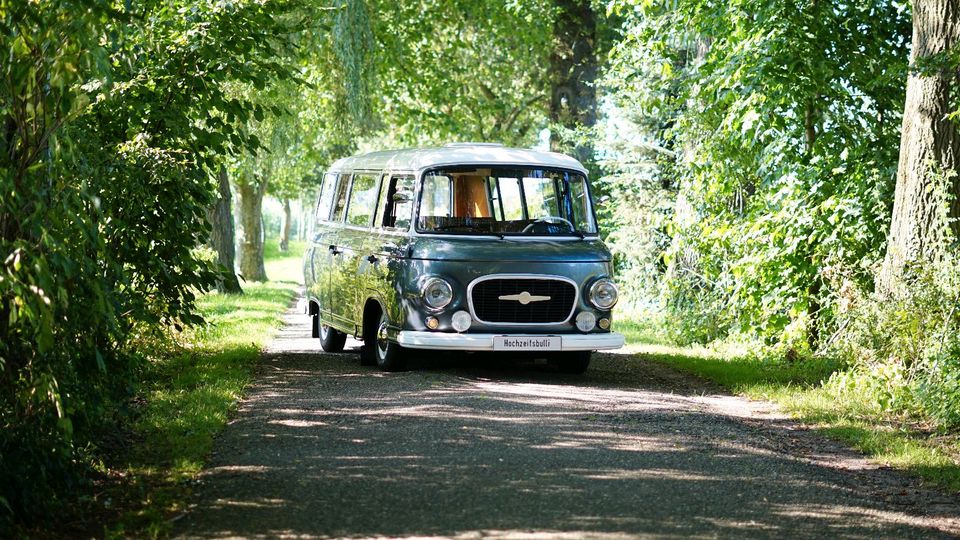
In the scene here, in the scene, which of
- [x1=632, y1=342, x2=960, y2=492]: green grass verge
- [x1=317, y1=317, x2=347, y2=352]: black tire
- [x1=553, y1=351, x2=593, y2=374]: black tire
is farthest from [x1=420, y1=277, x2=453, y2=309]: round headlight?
[x1=317, y1=317, x2=347, y2=352]: black tire

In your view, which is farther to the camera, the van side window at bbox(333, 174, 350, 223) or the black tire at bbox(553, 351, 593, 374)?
the van side window at bbox(333, 174, 350, 223)

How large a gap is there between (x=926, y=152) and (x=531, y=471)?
6.47m

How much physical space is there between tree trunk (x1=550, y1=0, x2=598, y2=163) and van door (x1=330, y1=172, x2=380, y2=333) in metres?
15.3

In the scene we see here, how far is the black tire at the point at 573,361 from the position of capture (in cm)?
1366

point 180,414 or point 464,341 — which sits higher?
point 464,341

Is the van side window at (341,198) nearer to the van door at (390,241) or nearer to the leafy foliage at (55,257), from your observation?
the van door at (390,241)

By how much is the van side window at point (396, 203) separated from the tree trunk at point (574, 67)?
16.2m

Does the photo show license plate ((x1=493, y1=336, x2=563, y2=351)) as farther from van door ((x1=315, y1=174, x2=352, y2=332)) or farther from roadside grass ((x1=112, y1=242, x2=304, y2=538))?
van door ((x1=315, y1=174, x2=352, y2=332))

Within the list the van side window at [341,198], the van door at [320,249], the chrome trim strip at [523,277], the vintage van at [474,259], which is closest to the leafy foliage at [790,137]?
the vintage van at [474,259]

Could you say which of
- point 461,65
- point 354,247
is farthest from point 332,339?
point 461,65

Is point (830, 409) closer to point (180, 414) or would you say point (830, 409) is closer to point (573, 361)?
point (573, 361)

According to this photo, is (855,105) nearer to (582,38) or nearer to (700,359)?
(700,359)

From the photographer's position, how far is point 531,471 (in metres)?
8.27

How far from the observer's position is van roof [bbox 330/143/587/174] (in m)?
13.7
